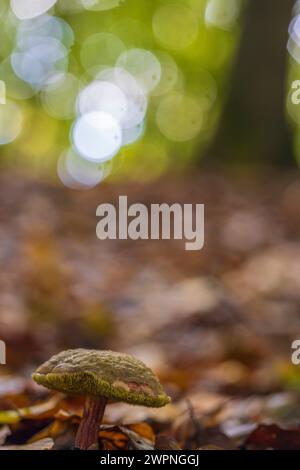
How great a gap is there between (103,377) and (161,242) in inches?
95.8

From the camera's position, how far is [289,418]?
1.14m

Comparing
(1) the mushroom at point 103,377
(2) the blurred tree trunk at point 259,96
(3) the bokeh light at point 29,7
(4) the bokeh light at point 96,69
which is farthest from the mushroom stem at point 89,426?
(2) the blurred tree trunk at point 259,96

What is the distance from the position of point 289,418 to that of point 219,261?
1.74m

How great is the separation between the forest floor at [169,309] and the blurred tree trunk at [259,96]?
19 cm

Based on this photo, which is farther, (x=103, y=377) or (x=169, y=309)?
(x=169, y=309)

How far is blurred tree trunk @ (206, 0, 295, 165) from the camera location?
11.2 ft

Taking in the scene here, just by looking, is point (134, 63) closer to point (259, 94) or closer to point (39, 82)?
point (39, 82)

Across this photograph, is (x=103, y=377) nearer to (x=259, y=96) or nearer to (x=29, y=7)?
(x=29, y=7)

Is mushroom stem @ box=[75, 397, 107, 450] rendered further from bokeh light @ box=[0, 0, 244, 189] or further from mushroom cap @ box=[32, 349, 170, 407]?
bokeh light @ box=[0, 0, 244, 189]

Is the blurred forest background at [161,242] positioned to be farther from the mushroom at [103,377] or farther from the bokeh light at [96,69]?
the mushroom at [103,377]

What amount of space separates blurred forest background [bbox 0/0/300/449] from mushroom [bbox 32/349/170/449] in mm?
151

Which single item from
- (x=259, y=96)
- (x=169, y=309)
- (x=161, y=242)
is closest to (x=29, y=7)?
(x=169, y=309)

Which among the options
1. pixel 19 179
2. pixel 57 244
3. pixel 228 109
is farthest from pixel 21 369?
pixel 19 179

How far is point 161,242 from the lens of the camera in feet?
10.3
